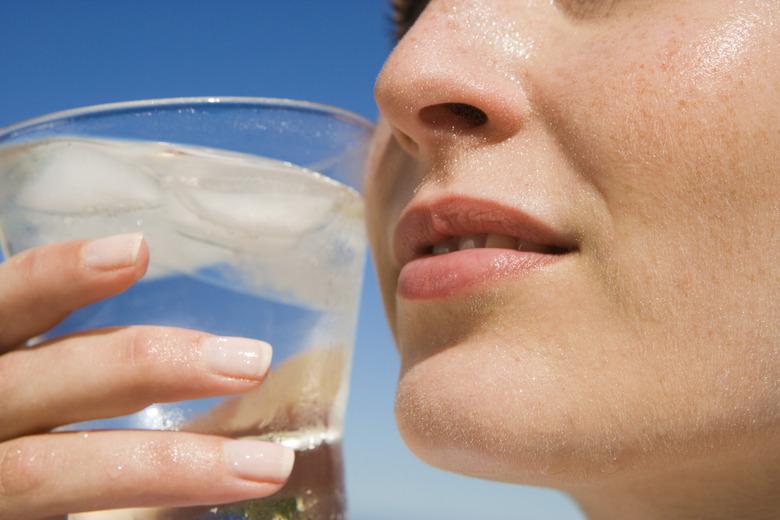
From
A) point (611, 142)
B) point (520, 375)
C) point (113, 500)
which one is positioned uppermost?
point (611, 142)

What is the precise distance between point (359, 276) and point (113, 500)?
0.48 meters

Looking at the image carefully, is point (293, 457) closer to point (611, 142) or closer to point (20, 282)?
point (20, 282)

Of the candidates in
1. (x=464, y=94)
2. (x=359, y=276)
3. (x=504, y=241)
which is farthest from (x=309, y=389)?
(x=464, y=94)

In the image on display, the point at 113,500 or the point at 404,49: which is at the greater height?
the point at 404,49

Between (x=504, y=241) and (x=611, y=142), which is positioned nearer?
(x=611, y=142)

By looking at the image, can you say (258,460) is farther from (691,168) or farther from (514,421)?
(691,168)

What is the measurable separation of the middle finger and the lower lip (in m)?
0.23

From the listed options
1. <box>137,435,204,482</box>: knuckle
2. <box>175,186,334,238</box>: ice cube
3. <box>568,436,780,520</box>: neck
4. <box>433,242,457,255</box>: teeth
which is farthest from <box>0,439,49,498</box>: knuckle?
<box>568,436,780,520</box>: neck

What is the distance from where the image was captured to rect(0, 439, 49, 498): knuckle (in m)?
1.01

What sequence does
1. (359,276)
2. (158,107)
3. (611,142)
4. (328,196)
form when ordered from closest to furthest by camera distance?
(611,142) < (158,107) < (328,196) < (359,276)

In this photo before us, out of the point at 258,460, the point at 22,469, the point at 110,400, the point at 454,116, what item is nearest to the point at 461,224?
the point at 454,116

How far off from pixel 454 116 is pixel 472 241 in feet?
0.58

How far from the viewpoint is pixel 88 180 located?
1.02m

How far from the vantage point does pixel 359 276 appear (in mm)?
1254
